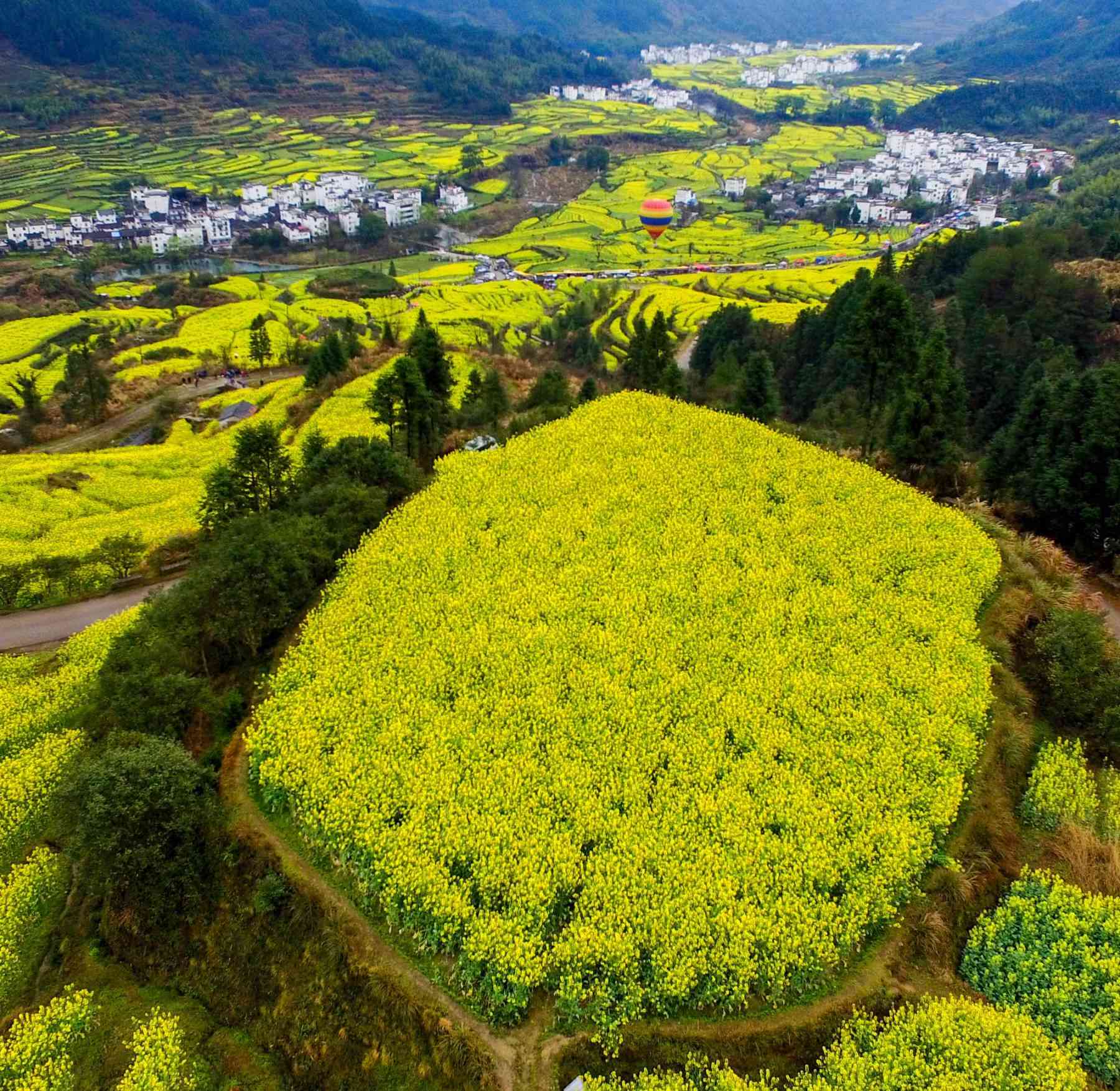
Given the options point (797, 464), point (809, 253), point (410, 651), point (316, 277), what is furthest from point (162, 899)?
point (809, 253)

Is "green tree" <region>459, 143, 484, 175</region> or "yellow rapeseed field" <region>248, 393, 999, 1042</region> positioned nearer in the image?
"yellow rapeseed field" <region>248, 393, 999, 1042</region>

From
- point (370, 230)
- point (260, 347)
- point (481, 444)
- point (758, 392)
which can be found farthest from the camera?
point (370, 230)

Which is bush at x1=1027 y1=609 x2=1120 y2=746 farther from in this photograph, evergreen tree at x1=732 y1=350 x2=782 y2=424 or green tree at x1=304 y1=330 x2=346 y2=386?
green tree at x1=304 y1=330 x2=346 y2=386

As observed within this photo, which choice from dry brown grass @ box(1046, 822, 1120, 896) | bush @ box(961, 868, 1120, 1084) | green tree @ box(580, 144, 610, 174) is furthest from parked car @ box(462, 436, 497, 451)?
green tree @ box(580, 144, 610, 174)

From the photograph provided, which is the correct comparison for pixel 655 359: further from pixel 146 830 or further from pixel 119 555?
pixel 146 830

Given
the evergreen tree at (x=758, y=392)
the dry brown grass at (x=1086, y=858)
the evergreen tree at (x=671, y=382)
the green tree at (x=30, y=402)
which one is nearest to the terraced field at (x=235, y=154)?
the green tree at (x=30, y=402)

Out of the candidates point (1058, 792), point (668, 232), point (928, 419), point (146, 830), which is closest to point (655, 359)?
point (928, 419)

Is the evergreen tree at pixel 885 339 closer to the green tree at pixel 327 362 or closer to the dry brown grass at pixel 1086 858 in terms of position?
the dry brown grass at pixel 1086 858

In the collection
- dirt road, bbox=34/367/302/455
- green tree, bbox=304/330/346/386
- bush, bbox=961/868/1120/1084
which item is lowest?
dirt road, bbox=34/367/302/455
